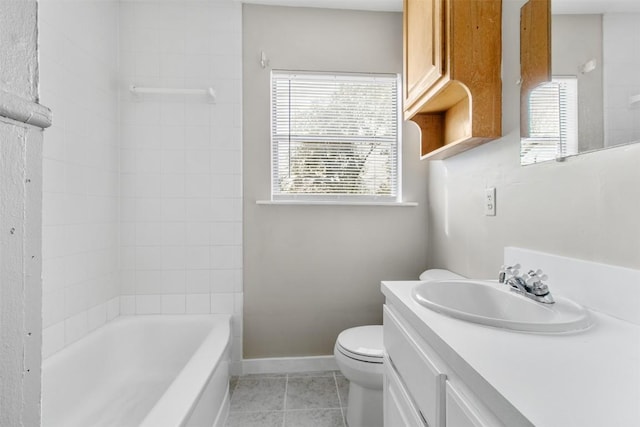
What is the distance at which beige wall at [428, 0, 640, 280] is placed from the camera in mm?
799

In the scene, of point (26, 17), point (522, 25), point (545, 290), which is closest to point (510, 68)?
point (522, 25)

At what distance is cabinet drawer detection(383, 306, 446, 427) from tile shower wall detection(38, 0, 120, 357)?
5.09ft

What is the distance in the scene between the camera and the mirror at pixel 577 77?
795 mm

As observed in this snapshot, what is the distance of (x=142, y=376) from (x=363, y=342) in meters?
1.32

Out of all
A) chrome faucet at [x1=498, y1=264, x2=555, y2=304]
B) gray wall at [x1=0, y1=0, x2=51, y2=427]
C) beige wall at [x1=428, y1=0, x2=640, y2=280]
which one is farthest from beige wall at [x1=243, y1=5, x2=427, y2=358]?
gray wall at [x1=0, y1=0, x2=51, y2=427]

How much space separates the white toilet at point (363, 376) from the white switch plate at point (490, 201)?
0.82 m

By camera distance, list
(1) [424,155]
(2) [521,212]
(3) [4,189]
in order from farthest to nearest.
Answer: (1) [424,155] < (2) [521,212] < (3) [4,189]

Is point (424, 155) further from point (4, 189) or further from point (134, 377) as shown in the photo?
point (134, 377)

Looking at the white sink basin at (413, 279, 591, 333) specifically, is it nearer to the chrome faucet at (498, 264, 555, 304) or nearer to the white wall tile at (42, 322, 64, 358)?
the chrome faucet at (498, 264, 555, 304)

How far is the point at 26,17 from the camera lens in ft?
1.13

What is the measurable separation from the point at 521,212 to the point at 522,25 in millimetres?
725

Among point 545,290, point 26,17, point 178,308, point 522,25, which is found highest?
point 522,25

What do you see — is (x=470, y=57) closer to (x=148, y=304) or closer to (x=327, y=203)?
(x=327, y=203)

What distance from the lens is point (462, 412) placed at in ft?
1.92
